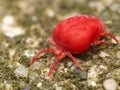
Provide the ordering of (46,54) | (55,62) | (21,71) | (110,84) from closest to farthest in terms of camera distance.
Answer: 1. (110,84)
2. (55,62)
3. (21,71)
4. (46,54)

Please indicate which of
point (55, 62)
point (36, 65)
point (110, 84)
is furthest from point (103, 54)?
point (36, 65)

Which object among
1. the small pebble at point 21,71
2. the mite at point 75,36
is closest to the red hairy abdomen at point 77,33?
the mite at point 75,36

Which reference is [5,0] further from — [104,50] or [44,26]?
[104,50]

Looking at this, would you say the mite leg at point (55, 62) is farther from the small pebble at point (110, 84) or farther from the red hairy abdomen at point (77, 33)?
the small pebble at point (110, 84)

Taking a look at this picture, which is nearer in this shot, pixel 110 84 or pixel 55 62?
pixel 110 84

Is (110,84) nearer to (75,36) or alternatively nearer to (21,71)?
(75,36)

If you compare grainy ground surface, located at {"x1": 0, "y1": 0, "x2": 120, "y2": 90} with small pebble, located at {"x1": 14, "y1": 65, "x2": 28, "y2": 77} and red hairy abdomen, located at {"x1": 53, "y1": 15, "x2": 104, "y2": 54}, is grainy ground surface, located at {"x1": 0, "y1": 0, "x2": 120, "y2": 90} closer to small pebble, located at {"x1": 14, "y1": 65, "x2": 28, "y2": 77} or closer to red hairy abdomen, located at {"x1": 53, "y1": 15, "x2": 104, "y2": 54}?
small pebble, located at {"x1": 14, "y1": 65, "x2": 28, "y2": 77}
